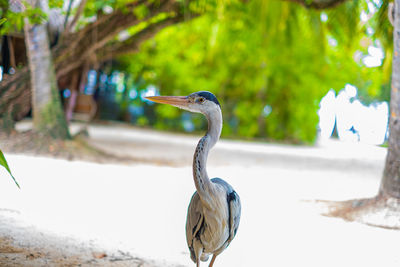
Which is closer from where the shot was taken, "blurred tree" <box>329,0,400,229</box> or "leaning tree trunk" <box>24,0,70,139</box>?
"blurred tree" <box>329,0,400,229</box>

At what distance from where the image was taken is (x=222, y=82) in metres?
15.0

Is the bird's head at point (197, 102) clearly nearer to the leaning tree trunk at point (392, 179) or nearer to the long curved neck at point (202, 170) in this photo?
the long curved neck at point (202, 170)

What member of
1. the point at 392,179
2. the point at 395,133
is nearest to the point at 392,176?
the point at 392,179

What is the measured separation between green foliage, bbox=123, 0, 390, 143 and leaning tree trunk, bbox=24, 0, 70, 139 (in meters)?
7.15

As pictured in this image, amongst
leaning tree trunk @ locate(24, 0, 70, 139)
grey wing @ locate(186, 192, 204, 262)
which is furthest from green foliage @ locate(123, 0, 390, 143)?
grey wing @ locate(186, 192, 204, 262)

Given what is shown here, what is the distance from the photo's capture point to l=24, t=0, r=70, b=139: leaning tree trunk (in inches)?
251

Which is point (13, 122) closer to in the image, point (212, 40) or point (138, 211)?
point (138, 211)

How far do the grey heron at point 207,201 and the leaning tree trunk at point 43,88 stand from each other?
488 centimetres

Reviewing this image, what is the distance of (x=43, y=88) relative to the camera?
6.57 m

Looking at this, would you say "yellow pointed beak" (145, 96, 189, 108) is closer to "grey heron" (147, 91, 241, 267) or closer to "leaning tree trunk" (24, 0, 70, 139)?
"grey heron" (147, 91, 241, 267)

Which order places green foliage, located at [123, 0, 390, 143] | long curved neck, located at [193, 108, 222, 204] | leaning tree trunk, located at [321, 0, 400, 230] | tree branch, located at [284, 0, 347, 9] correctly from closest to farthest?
long curved neck, located at [193, 108, 222, 204], leaning tree trunk, located at [321, 0, 400, 230], tree branch, located at [284, 0, 347, 9], green foliage, located at [123, 0, 390, 143]

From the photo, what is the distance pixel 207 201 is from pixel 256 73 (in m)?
12.8

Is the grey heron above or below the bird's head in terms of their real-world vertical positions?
below

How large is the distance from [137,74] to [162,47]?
182cm
